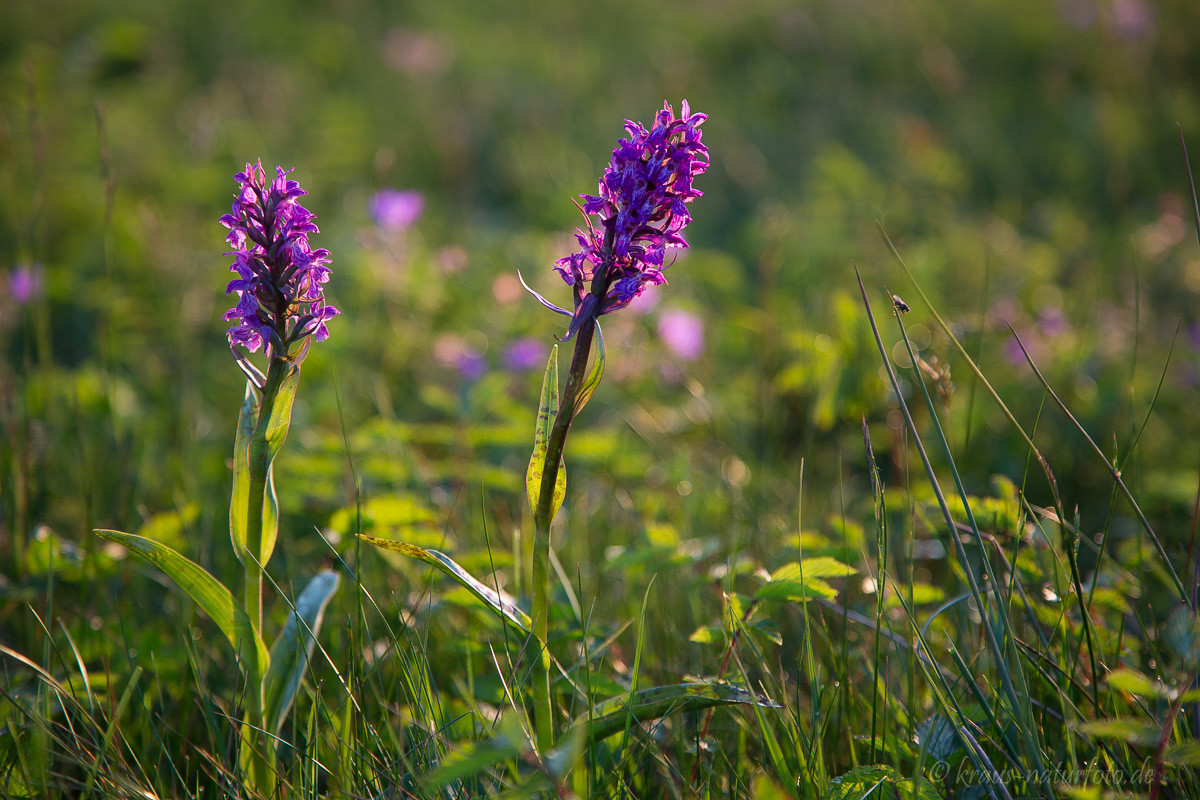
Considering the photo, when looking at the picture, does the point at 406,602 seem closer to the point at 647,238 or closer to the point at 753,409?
the point at 647,238

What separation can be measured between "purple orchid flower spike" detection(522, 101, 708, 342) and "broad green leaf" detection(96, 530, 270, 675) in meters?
0.59

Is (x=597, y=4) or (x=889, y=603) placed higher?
(x=597, y=4)

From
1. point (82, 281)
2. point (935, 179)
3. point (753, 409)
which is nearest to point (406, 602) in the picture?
point (753, 409)

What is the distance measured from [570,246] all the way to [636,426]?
119cm

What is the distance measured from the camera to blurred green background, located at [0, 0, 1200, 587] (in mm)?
2117

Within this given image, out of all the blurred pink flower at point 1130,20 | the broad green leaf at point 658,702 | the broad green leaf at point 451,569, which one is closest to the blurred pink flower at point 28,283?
the broad green leaf at point 451,569

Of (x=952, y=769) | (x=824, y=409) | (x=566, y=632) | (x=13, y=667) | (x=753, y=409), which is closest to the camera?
(x=952, y=769)

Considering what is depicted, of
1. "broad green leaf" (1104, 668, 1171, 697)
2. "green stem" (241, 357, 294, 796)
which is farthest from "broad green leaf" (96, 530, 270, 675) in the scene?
"broad green leaf" (1104, 668, 1171, 697)

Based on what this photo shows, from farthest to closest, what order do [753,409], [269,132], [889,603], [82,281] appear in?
[269,132]
[82,281]
[753,409]
[889,603]

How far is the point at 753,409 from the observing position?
2.74m

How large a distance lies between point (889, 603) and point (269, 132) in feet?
Result: 16.5

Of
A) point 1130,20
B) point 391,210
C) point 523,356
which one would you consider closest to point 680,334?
point 523,356

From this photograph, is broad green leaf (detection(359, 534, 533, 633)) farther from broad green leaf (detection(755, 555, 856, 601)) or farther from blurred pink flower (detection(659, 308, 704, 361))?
blurred pink flower (detection(659, 308, 704, 361))

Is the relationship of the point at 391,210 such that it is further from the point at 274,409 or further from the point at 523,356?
the point at 274,409
